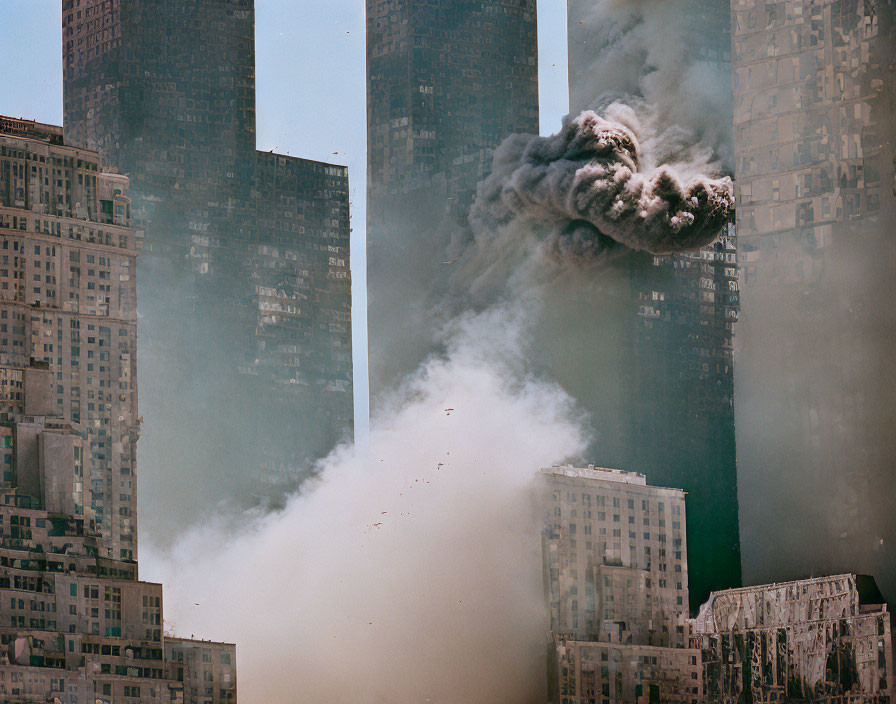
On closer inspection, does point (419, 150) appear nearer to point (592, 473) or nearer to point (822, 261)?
point (592, 473)

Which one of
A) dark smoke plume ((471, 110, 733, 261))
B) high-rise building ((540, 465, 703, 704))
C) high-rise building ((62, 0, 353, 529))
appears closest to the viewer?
high-rise building ((540, 465, 703, 704))

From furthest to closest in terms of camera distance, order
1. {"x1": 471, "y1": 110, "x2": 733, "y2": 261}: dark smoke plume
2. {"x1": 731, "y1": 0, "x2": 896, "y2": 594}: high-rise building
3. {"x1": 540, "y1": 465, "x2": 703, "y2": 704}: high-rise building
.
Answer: {"x1": 471, "y1": 110, "x2": 733, "y2": 261}: dark smoke plume < {"x1": 540, "y1": 465, "x2": 703, "y2": 704}: high-rise building < {"x1": 731, "y1": 0, "x2": 896, "y2": 594}: high-rise building

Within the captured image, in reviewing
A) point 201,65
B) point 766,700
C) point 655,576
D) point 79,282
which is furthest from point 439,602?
point 201,65

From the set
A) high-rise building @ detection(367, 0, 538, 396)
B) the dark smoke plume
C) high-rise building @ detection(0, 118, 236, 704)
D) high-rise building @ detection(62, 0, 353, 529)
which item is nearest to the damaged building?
high-rise building @ detection(0, 118, 236, 704)

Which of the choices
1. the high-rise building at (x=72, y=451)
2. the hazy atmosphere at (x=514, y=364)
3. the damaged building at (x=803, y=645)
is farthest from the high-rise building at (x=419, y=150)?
the damaged building at (x=803, y=645)

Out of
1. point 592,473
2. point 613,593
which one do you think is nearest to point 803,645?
point 613,593

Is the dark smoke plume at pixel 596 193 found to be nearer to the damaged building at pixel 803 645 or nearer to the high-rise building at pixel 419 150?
the high-rise building at pixel 419 150

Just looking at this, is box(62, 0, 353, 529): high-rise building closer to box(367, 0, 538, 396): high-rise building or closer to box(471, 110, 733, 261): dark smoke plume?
box(367, 0, 538, 396): high-rise building
